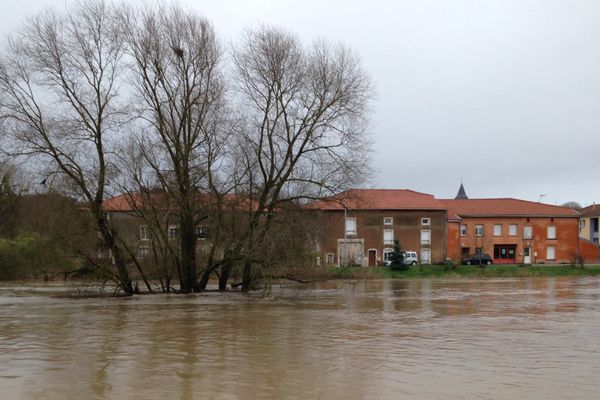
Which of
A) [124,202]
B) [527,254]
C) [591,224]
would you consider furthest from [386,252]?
[591,224]

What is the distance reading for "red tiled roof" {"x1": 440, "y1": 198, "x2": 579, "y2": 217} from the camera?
70938 millimetres

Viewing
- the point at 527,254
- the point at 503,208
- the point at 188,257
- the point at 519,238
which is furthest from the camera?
the point at 503,208

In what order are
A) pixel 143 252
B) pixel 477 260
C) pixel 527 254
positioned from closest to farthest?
1. pixel 143 252
2. pixel 477 260
3. pixel 527 254

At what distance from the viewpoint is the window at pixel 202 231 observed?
36844mm

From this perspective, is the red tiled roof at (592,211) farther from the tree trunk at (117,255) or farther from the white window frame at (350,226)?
the tree trunk at (117,255)

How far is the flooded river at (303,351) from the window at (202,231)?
8245mm

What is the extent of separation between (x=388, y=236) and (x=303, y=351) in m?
52.2

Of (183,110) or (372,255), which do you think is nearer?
(183,110)

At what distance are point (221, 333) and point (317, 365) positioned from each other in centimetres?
635

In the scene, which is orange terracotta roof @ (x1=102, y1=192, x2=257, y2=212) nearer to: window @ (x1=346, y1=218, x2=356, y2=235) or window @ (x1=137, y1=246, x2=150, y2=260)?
window @ (x1=137, y1=246, x2=150, y2=260)

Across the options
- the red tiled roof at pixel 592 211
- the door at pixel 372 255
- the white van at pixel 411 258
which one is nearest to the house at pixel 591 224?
the red tiled roof at pixel 592 211

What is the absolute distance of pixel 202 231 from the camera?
122 ft

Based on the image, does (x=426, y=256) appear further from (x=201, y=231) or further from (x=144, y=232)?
(x=144, y=232)

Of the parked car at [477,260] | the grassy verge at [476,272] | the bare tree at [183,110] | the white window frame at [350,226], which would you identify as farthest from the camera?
the white window frame at [350,226]
